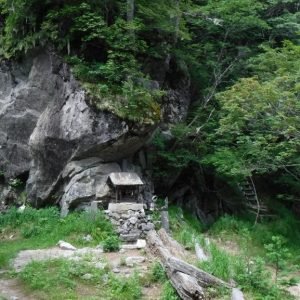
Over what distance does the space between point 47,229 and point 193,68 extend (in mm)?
10621

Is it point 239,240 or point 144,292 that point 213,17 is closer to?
point 239,240

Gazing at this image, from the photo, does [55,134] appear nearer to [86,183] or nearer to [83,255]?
[86,183]

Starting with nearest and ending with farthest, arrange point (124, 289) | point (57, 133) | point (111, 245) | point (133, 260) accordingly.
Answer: point (124, 289) < point (133, 260) < point (111, 245) < point (57, 133)

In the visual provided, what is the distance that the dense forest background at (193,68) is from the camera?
13.9 m

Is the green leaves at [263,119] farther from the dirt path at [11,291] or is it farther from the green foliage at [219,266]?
the dirt path at [11,291]

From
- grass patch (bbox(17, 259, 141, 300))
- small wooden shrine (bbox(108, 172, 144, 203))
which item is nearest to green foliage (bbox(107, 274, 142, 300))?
grass patch (bbox(17, 259, 141, 300))

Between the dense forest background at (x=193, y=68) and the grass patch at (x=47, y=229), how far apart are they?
3.65 metres

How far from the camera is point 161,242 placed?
1054 cm

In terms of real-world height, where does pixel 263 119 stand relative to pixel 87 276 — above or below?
above

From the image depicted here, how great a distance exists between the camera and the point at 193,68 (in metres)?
20.1

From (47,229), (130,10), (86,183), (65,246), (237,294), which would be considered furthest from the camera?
(130,10)

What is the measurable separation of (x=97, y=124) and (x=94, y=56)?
3100mm

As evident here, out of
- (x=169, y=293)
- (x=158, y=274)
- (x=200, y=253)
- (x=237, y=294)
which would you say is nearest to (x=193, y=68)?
(x=200, y=253)

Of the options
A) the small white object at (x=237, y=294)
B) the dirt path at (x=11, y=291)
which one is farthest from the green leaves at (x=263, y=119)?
the dirt path at (x=11, y=291)
